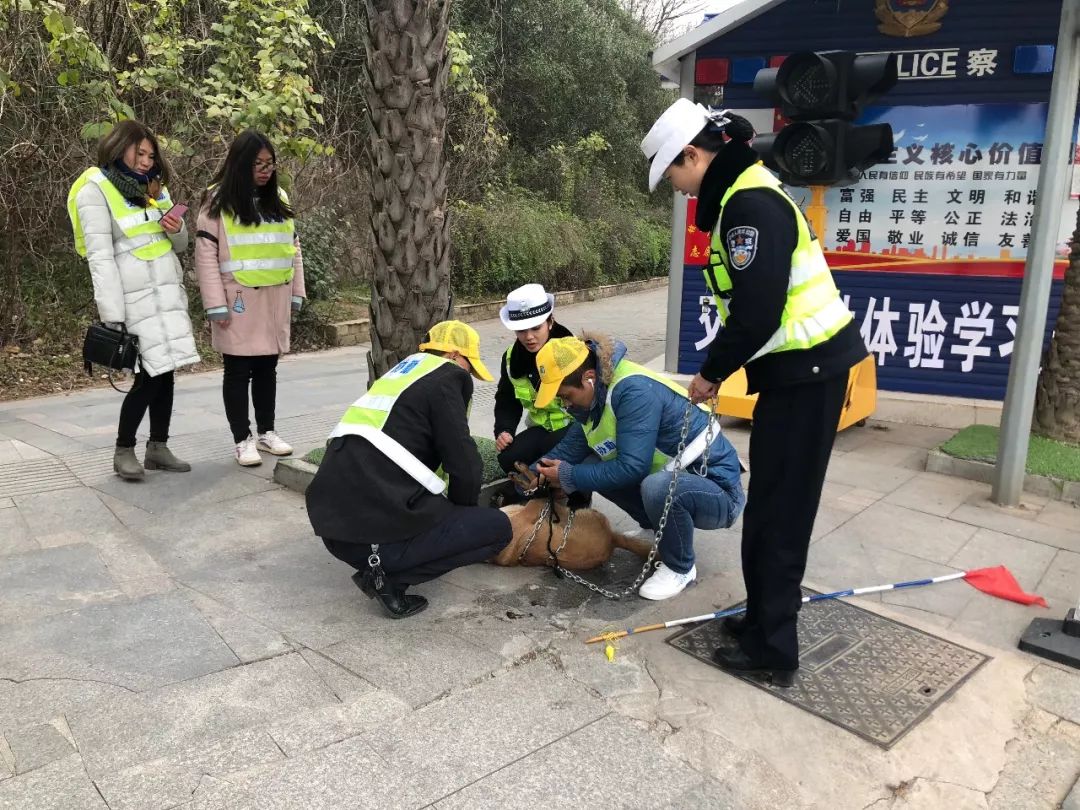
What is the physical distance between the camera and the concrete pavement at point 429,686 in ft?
7.52

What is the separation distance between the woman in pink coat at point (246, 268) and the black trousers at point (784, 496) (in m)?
3.10

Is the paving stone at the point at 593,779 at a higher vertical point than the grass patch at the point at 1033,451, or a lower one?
lower

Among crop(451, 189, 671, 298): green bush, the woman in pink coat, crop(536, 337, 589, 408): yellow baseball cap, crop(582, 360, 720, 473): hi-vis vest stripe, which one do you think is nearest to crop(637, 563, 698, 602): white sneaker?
crop(582, 360, 720, 473): hi-vis vest stripe

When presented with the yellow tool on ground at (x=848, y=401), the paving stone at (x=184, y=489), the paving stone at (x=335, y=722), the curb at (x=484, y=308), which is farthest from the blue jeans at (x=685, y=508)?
the curb at (x=484, y=308)

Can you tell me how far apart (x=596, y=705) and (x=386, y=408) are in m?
1.25

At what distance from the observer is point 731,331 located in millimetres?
2596

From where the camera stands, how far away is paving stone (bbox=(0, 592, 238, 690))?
276 centimetres

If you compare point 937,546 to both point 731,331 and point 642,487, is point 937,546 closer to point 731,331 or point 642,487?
point 642,487

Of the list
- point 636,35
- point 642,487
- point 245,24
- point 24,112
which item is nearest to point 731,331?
point 642,487

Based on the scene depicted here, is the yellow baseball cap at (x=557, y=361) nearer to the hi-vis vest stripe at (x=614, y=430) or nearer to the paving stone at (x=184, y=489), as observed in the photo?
the hi-vis vest stripe at (x=614, y=430)

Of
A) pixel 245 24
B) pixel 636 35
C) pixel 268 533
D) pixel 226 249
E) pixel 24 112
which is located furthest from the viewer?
pixel 636 35

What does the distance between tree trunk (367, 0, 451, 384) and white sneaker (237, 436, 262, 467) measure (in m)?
1.03

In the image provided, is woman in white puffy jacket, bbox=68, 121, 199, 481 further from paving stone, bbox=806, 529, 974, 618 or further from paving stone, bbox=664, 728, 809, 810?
paving stone, bbox=806, 529, 974, 618

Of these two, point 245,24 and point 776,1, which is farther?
point 245,24
